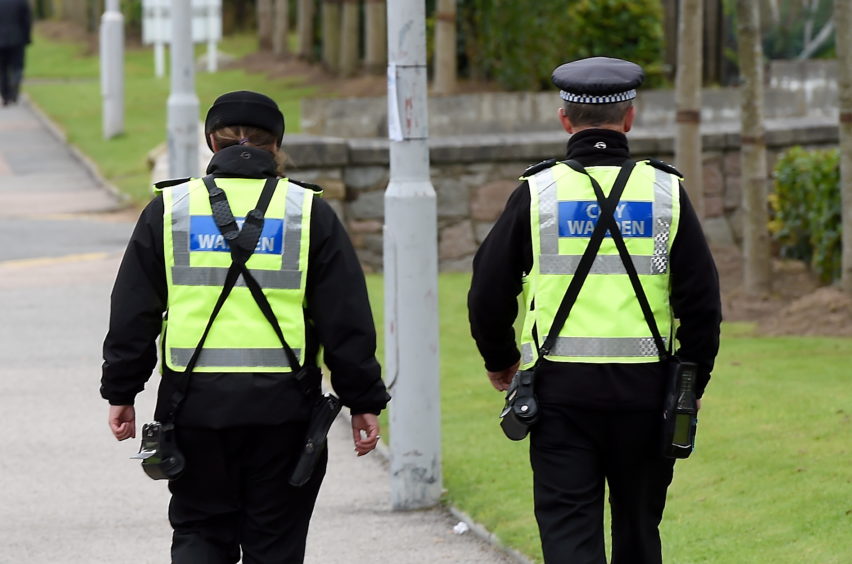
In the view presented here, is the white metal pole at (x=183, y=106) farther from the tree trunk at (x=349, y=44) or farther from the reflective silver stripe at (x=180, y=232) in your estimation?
the tree trunk at (x=349, y=44)

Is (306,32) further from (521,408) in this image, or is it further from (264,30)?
(521,408)

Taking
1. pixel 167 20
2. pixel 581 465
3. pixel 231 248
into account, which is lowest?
pixel 581 465

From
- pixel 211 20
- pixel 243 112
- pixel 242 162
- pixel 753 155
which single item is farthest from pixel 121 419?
pixel 211 20

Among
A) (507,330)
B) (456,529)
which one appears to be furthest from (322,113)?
(507,330)

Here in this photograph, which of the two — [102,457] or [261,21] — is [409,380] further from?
[261,21]

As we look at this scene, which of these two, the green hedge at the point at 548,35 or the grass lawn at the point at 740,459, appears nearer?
the grass lawn at the point at 740,459

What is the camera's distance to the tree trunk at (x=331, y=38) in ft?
102

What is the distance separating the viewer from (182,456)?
4355mm

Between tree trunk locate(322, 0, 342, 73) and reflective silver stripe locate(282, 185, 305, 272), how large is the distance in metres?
26.8

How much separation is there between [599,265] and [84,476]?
3850 millimetres

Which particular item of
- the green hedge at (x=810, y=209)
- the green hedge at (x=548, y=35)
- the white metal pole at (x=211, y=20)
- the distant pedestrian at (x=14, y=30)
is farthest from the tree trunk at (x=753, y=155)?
the white metal pole at (x=211, y=20)

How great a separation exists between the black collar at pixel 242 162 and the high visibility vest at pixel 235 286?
48 millimetres

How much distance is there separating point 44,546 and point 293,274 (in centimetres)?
251

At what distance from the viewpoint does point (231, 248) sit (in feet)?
14.3
